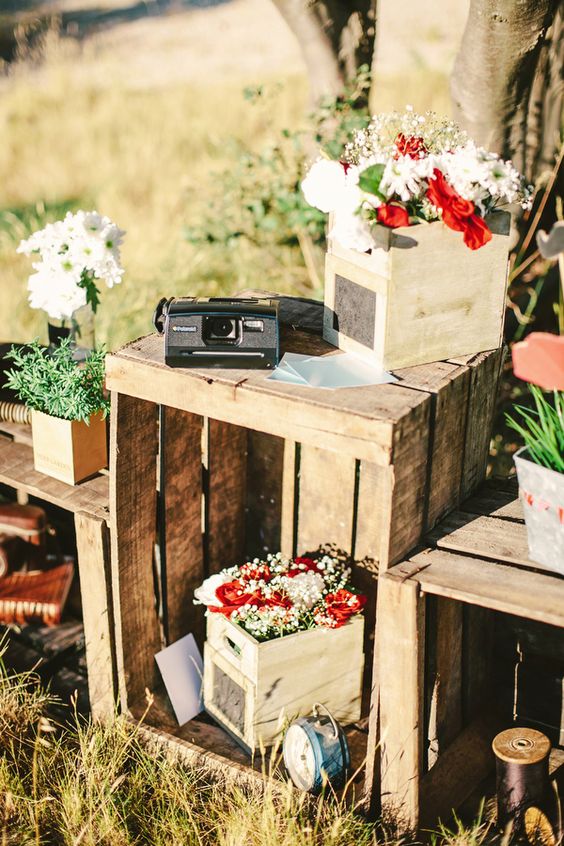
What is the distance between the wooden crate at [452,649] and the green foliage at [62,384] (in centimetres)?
103

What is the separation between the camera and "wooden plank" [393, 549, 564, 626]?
196 cm

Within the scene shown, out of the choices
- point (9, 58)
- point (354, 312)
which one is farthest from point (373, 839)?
point (9, 58)

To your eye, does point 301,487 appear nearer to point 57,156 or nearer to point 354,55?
point 354,55

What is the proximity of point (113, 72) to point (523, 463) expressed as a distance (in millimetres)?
10962

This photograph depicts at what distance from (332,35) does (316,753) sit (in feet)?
10.6

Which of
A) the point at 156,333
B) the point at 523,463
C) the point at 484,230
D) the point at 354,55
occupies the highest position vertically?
the point at 354,55

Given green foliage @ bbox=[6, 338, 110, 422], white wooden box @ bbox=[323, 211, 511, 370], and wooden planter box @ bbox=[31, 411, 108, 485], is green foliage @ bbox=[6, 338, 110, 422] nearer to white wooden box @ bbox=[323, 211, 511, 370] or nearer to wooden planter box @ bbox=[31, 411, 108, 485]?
wooden planter box @ bbox=[31, 411, 108, 485]

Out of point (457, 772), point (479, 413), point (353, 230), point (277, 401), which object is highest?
point (353, 230)

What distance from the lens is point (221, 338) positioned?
2.26 meters

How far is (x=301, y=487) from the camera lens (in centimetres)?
289

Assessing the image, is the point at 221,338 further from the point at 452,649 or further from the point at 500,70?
the point at 500,70

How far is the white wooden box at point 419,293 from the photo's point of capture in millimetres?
→ 2096

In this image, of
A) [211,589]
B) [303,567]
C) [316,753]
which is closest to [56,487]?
[211,589]

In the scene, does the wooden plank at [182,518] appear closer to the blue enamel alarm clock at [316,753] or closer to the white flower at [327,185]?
the blue enamel alarm clock at [316,753]
